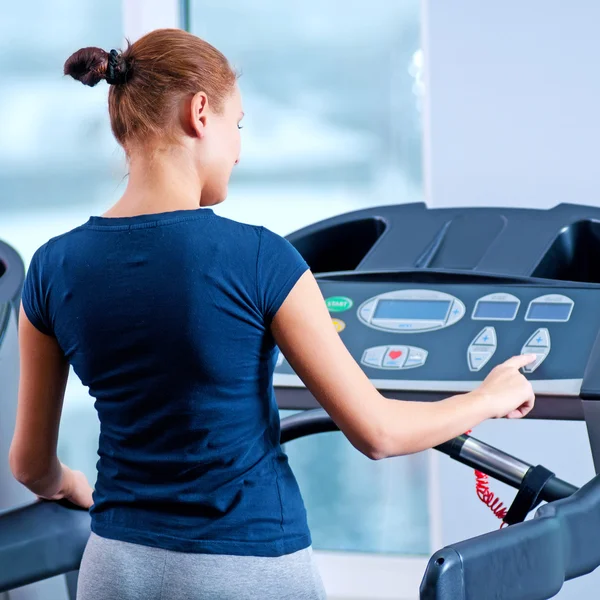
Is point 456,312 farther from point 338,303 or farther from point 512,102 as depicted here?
point 512,102

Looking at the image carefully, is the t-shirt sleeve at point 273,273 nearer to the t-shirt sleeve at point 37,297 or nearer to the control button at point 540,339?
the t-shirt sleeve at point 37,297

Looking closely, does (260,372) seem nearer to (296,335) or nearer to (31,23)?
(296,335)

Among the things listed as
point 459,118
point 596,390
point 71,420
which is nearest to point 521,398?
point 596,390

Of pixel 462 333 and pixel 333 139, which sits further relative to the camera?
pixel 333 139

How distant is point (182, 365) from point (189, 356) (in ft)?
0.05

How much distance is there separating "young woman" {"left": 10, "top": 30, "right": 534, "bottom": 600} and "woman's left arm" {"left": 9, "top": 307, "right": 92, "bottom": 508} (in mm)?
34

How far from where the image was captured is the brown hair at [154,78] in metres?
1.10

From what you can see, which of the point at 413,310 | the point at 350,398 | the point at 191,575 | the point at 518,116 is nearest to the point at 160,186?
the point at 350,398

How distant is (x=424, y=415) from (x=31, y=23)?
266 centimetres

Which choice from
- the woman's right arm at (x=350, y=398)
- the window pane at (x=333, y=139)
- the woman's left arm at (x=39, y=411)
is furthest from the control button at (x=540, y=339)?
the window pane at (x=333, y=139)

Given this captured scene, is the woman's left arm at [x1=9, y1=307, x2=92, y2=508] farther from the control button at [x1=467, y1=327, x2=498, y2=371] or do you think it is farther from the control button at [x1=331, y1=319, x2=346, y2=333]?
the control button at [x1=467, y1=327, x2=498, y2=371]

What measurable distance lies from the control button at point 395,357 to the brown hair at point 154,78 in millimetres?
500

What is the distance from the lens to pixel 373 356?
57.2 inches

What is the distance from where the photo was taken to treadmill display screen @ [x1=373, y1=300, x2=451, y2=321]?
4.86 ft
